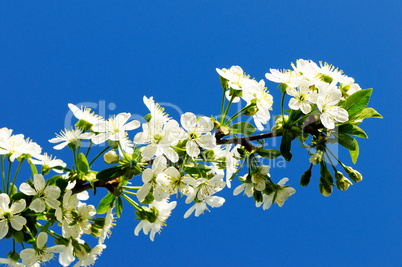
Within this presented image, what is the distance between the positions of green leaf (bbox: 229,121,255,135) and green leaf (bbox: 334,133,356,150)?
50cm

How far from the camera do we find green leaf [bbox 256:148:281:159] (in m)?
2.48

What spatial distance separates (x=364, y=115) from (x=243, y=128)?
0.72 metres

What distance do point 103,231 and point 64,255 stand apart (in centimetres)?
28

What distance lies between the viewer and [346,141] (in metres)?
2.44

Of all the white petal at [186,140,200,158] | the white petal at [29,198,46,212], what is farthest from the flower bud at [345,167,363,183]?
the white petal at [29,198,46,212]

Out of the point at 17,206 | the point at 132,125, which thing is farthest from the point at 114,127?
the point at 17,206

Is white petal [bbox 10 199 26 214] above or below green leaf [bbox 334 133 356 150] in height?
below

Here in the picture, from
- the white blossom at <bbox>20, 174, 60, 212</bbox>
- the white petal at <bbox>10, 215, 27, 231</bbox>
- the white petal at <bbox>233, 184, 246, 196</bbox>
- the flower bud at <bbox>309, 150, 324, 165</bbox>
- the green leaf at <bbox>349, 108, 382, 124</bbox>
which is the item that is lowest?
the white petal at <bbox>10, 215, 27, 231</bbox>

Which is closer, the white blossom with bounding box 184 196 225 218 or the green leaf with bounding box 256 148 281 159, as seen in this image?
the green leaf with bounding box 256 148 281 159

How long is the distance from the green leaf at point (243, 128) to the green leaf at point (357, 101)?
0.58 meters

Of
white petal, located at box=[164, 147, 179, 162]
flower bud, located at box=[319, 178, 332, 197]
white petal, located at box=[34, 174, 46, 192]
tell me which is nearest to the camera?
white petal, located at box=[164, 147, 179, 162]

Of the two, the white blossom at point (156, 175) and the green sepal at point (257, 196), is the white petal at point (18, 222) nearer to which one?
the white blossom at point (156, 175)

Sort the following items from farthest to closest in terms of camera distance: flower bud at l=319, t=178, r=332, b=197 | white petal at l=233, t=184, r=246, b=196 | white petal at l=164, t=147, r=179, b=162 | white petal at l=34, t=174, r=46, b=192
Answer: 1. white petal at l=233, t=184, r=246, b=196
2. flower bud at l=319, t=178, r=332, b=197
3. white petal at l=34, t=174, r=46, b=192
4. white petal at l=164, t=147, r=179, b=162

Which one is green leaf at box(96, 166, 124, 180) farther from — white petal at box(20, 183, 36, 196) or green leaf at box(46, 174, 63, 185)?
white petal at box(20, 183, 36, 196)
